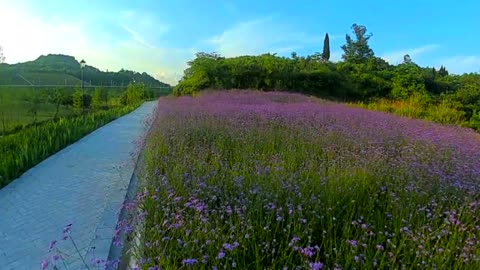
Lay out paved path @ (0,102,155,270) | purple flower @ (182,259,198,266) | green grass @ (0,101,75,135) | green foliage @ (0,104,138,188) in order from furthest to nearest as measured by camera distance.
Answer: green grass @ (0,101,75,135), green foliage @ (0,104,138,188), paved path @ (0,102,155,270), purple flower @ (182,259,198,266)

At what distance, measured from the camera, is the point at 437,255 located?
6.68ft

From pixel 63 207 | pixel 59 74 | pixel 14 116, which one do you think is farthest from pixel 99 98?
pixel 59 74

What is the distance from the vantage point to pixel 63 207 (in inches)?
157

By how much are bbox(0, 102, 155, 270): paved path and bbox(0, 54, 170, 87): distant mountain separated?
27.7m

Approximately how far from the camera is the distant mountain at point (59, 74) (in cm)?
3626

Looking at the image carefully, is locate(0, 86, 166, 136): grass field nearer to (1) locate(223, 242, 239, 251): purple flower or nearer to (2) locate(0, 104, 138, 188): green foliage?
(2) locate(0, 104, 138, 188): green foliage

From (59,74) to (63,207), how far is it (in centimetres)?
4820

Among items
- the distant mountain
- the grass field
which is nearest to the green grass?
the grass field

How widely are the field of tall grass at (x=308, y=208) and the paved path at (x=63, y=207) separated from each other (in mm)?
608

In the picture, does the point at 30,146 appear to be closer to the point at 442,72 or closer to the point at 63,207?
the point at 63,207

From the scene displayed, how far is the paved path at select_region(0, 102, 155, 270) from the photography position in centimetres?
294

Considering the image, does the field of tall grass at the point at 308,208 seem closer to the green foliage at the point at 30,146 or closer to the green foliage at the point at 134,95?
the green foliage at the point at 30,146

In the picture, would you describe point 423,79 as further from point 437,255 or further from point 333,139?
point 437,255

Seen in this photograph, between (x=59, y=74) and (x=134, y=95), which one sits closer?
(x=134, y=95)
